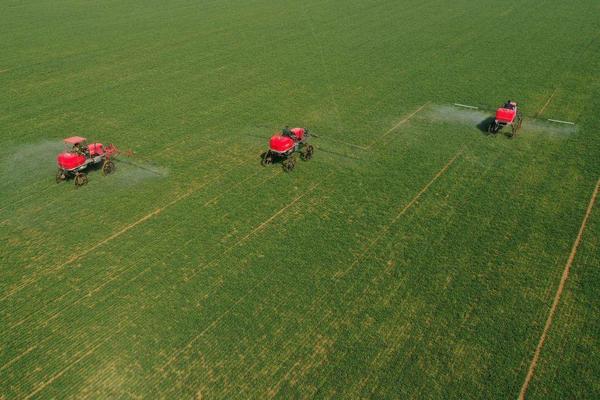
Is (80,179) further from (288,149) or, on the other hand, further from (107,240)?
(288,149)

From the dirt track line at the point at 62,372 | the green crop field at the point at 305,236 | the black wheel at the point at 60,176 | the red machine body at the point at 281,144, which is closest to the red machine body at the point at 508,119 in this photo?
the green crop field at the point at 305,236

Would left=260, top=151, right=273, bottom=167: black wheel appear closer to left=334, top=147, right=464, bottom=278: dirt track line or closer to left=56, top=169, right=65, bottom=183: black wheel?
left=334, top=147, right=464, bottom=278: dirt track line

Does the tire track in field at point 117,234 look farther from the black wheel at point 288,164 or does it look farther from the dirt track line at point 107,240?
the black wheel at point 288,164

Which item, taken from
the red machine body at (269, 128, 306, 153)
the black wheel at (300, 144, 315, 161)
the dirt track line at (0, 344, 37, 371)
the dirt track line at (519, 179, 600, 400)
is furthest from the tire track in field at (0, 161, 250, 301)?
the dirt track line at (519, 179, 600, 400)

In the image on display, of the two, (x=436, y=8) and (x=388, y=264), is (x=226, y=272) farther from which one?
(x=436, y=8)

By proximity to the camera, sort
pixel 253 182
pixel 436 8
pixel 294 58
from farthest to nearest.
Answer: pixel 436 8, pixel 294 58, pixel 253 182

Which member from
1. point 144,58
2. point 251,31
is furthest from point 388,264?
point 251,31
